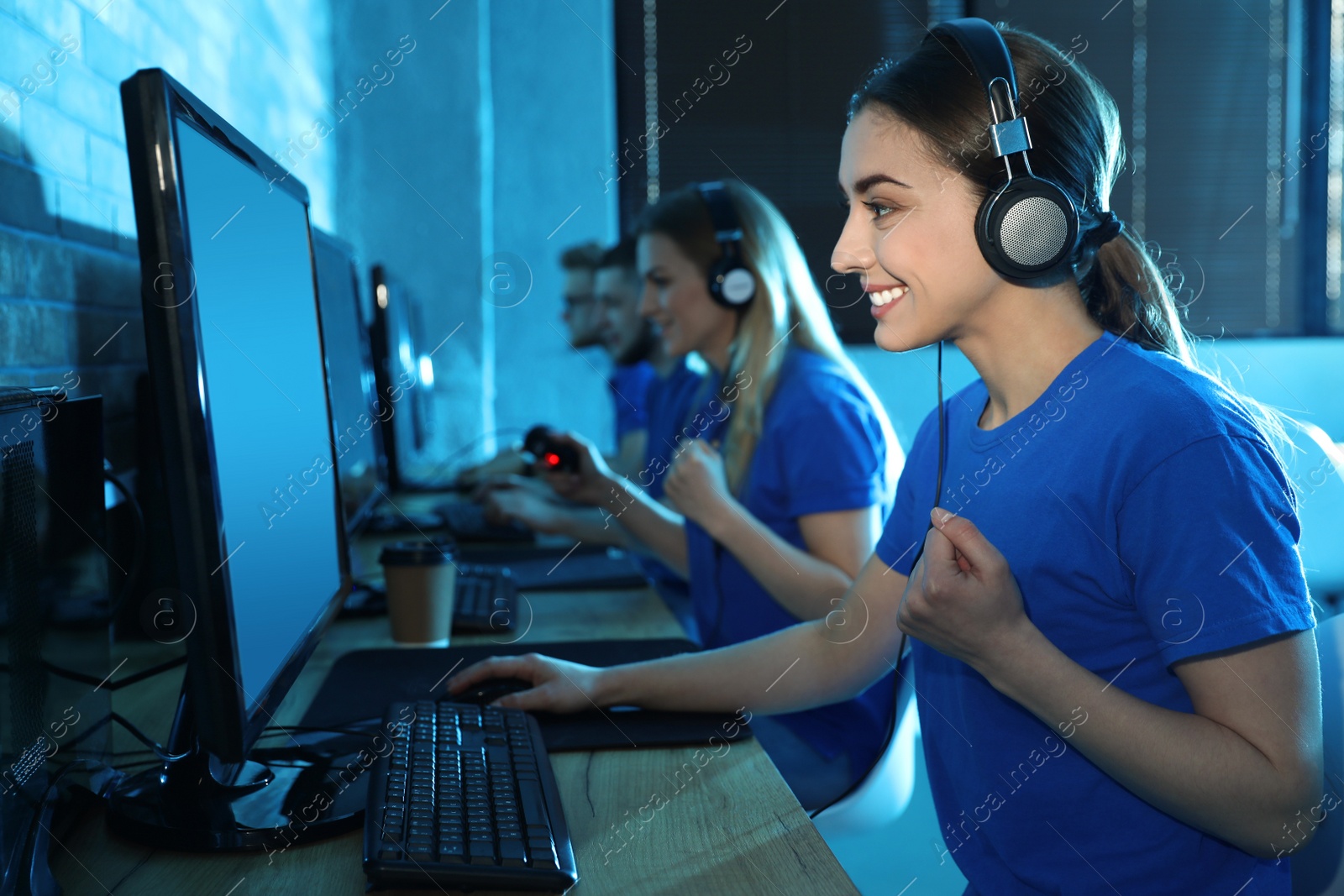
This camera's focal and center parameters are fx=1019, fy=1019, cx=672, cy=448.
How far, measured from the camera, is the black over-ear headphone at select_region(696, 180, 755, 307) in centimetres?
170

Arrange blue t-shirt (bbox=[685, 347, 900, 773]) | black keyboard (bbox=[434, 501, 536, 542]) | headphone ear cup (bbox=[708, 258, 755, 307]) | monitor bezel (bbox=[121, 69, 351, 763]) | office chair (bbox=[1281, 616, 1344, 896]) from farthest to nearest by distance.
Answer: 1. black keyboard (bbox=[434, 501, 536, 542])
2. headphone ear cup (bbox=[708, 258, 755, 307])
3. blue t-shirt (bbox=[685, 347, 900, 773])
4. office chair (bbox=[1281, 616, 1344, 896])
5. monitor bezel (bbox=[121, 69, 351, 763])

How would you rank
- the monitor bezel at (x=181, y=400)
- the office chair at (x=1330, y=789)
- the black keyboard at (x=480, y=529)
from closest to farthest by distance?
the monitor bezel at (x=181, y=400) → the office chair at (x=1330, y=789) → the black keyboard at (x=480, y=529)

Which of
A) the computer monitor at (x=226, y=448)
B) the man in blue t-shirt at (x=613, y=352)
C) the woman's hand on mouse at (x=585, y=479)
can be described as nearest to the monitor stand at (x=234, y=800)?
the computer monitor at (x=226, y=448)

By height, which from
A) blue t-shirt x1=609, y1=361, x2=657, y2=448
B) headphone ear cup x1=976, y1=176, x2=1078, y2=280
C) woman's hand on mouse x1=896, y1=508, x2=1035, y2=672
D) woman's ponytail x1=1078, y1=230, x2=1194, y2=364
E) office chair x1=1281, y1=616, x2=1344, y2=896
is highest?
headphone ear cup x1=976, y1=176, x2=1078, y2=280

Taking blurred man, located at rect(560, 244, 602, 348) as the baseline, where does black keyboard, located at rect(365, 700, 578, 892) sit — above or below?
below

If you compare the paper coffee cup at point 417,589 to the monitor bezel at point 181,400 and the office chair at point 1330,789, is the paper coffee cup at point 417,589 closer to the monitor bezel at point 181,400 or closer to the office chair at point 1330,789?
the monitor bezel at point 181,400

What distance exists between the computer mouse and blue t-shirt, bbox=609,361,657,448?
2220 mm

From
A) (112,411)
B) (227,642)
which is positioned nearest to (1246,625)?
(227,642)

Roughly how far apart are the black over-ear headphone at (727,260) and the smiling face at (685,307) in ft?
0.33

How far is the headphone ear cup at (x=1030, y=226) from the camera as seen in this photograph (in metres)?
0.83

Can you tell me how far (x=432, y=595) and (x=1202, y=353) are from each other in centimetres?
309

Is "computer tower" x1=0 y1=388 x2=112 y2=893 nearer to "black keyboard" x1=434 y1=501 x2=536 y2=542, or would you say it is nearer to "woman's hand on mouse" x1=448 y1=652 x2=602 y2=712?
"woman's hand on mouse" x1=448 y1=652 x2=602 y2=712

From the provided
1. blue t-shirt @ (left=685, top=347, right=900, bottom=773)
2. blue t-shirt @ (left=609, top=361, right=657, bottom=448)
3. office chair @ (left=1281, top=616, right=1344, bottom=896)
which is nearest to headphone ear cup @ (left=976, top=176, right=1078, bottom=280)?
office chair @ (left=1281, top=616, right=1344, bottom=896)

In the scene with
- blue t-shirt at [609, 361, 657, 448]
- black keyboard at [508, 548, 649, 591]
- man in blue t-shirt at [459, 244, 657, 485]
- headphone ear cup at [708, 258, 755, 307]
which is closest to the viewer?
black keyboard at [508, 548, 649, 591]
